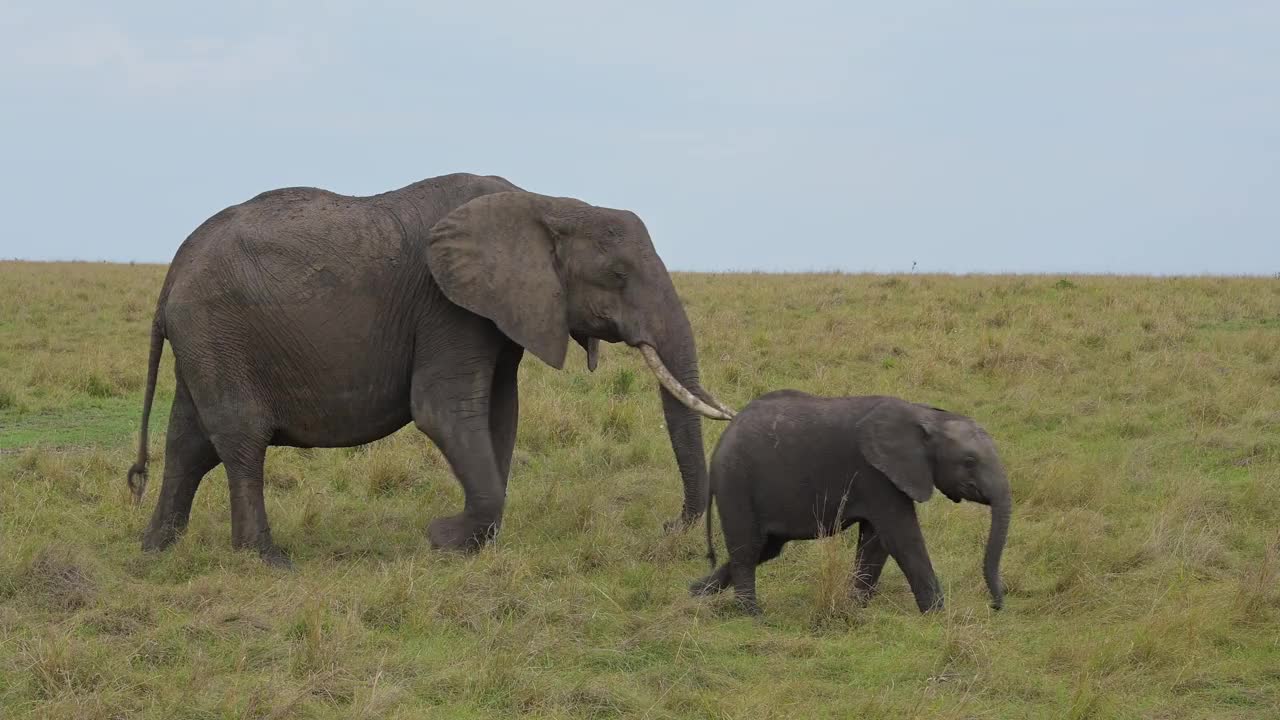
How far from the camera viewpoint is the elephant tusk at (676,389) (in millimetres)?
8367

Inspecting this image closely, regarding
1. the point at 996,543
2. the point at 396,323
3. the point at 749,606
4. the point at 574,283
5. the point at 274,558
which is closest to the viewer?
the point at 996,543

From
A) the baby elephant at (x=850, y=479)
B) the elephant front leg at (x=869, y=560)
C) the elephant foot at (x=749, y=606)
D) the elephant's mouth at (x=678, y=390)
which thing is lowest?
the elephant foot at (x=749, y=606)

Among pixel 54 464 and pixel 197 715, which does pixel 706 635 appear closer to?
pixel 197 715

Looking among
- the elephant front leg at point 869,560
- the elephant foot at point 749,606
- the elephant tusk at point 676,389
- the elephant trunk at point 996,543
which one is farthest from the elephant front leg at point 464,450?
the elephant trunk at point 996,543

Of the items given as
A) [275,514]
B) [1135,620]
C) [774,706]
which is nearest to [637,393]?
[275,514]

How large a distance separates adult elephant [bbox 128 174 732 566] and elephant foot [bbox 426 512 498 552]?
1 centimetres

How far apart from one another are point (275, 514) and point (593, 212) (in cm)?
318

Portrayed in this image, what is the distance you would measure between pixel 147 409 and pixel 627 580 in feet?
11.7

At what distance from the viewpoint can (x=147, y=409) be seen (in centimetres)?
898

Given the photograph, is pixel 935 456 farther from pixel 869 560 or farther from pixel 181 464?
pixel 181 464

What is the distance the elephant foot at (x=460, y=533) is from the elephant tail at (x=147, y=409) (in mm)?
2005

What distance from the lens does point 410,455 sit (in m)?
11.4

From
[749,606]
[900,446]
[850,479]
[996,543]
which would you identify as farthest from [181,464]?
[996,543]

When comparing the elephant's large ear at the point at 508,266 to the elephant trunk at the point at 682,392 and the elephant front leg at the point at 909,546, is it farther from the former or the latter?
the elephant front leg at the point at 909,546
